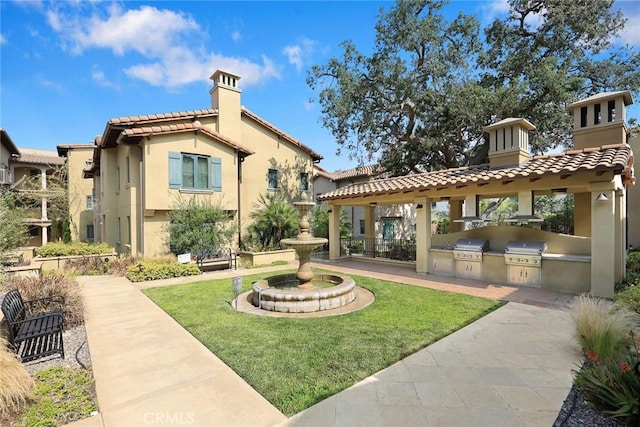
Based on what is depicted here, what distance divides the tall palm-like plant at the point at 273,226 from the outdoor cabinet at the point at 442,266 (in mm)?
7908

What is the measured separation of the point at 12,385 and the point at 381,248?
1591 centimetres

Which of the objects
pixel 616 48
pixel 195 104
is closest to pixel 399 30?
pixel 616 48

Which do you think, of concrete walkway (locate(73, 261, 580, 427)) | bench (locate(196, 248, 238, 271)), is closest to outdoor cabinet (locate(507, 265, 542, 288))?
concrete walkway (locate(73, 261, 580, 427))

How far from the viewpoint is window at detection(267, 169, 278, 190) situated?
19.2 meters

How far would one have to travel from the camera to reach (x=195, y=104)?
17.7 meters

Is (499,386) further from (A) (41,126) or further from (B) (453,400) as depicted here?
(A) (41,126)

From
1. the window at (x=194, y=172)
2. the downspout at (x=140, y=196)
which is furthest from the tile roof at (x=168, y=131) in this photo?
the window at (x=194, y=172)

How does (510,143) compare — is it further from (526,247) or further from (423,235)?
(423,235)

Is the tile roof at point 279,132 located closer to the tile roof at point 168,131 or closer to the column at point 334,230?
the tile roof at point 168,131

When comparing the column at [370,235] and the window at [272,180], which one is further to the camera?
the window at [272,180]

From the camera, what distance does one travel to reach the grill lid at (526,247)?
9383mm

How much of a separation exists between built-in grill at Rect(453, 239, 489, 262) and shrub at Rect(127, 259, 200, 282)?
1037 centimetres

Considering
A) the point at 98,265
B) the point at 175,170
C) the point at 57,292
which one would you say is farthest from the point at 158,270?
the point at 175,170

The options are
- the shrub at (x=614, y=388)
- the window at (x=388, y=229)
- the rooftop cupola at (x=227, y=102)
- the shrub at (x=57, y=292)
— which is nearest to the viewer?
the shrub at (x=614, y=388)
